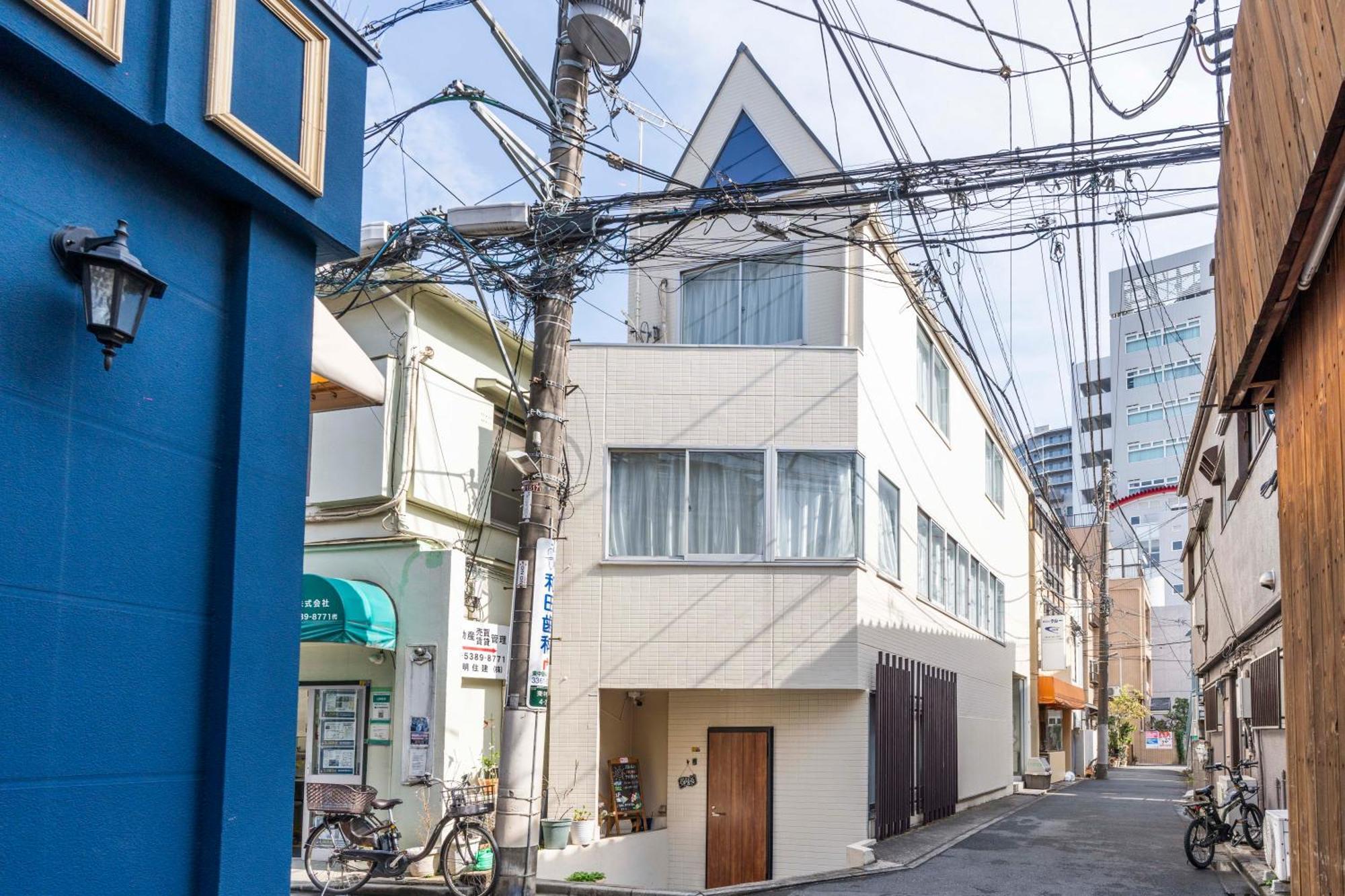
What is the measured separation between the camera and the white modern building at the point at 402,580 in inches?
586

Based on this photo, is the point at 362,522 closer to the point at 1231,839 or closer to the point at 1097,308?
the point at 1097,308

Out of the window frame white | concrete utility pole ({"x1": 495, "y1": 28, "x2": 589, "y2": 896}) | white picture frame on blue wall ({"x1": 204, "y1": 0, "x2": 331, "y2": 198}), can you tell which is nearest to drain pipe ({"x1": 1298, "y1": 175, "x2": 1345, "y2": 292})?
white picture frame on blue wall ({"x1": 204, "y1": 0, "x2": 331, "y2": 198})

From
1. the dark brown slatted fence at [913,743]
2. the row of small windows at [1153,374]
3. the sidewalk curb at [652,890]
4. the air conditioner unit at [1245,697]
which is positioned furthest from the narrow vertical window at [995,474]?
the row of small windows at [1153,374]

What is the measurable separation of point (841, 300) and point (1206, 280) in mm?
80889

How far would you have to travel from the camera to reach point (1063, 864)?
15.4 m

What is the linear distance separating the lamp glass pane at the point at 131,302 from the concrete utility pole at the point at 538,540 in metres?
7.40

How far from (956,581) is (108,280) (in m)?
21.7

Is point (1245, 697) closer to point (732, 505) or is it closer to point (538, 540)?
point (732, 505)

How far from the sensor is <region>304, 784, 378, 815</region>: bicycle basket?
1259 cm

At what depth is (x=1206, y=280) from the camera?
89188mm

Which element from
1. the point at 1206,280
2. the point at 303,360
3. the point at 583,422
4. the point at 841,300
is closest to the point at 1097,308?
the point at 841,300

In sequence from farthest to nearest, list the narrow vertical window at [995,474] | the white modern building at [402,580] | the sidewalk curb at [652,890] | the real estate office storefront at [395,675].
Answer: the narrow vertical window at [995,474], the white modern building at [402,580], the real estate office storefront at [395,675], the sidewalk curb at [652,890]

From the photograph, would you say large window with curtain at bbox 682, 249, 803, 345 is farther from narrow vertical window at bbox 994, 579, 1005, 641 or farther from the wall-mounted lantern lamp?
narrow vertical window at bbox 994, 579, 1005, 641

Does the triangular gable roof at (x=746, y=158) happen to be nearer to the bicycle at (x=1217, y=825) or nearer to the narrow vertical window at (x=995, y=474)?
the bicycle at (x=1217, y=825)
